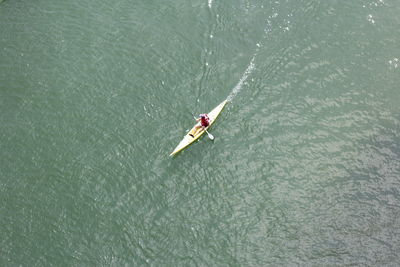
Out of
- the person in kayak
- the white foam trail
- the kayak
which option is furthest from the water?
the person in kayak

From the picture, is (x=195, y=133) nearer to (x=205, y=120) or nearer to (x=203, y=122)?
(x=203, y=122)

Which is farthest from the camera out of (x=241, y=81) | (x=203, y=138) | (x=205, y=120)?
(x=241, y=81)

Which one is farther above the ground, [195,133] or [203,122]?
[203,122]

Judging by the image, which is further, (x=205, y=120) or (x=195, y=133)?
(x=195, y=133)

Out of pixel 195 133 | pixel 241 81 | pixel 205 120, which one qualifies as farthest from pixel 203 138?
pixel 241 81

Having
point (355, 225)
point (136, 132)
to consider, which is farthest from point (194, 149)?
point (355, 225)

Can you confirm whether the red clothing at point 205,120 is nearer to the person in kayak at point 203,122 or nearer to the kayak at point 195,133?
the person in kayak at point 203,122

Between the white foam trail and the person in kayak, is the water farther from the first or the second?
the person in kayak

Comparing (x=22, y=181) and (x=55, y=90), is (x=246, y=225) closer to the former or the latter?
(x=22, y=181)

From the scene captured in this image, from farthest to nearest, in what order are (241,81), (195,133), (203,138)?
(241,81), (203,138), (195,133)
